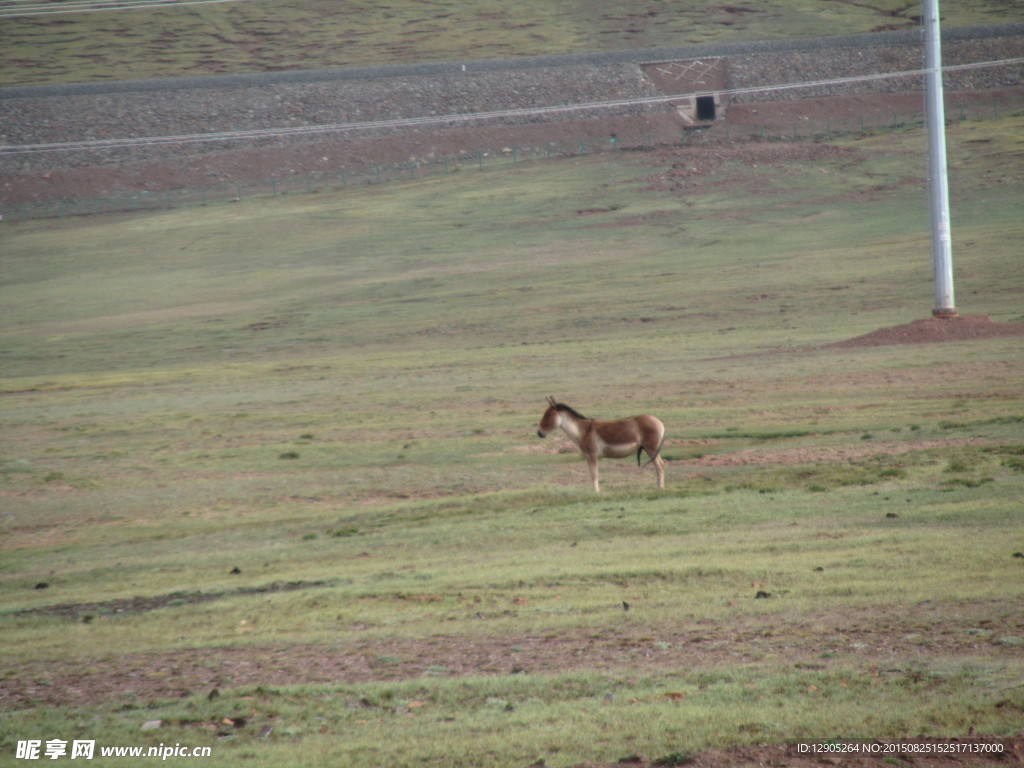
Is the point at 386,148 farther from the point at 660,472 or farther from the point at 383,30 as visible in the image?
the point at 660,472

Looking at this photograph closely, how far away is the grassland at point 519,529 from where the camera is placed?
7.53 m

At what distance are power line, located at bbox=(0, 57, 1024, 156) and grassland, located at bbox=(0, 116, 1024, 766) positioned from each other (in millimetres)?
43416

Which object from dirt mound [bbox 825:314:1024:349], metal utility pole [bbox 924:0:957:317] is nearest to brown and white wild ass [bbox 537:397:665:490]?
dirt mound [bbox 825:314:1024:349]

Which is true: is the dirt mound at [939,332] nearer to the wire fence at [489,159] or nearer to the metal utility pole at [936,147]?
the metal utility pole at [936,147]

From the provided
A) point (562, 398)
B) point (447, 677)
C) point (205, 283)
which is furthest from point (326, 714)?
point (205, 283)

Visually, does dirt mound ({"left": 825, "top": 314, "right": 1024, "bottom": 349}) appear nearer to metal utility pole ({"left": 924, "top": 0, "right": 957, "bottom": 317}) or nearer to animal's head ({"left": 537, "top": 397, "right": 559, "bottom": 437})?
metal utility pole ({"left": 924, "top": 0, "right": 957, "bottom": 317})

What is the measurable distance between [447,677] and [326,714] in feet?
3.38

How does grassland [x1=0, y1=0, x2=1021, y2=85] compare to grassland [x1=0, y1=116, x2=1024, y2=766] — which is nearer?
grassland [x1=0, y1=116, x2=1024, y2=766]

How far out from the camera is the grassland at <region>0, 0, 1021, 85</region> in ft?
327

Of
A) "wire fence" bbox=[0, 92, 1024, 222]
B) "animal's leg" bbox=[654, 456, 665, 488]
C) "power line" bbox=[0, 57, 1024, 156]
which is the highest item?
"animal's leg" bbox=[654, 456, 665, 488]

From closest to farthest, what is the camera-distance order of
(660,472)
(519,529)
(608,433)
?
1. (519,529)
2. (608,433)
3. (660,472)

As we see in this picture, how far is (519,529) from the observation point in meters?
13.6

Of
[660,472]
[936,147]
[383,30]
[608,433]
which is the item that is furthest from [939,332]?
[383,30]

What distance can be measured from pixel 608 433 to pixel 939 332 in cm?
1683
